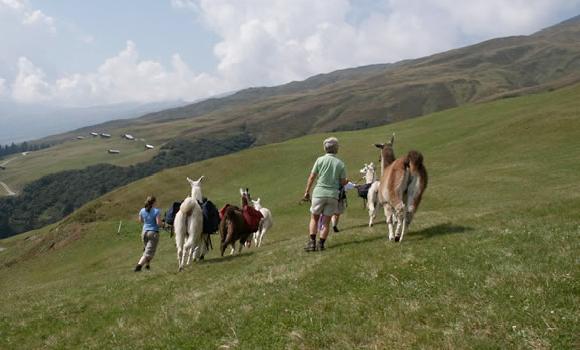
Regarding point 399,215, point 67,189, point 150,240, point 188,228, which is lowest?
point 67,189

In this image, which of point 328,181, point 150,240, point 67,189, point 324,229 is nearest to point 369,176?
point 324,229

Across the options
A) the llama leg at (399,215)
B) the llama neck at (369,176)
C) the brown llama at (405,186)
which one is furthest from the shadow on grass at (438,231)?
the llama neck at (369,176)

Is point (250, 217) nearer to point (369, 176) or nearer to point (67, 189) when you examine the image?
point (369, 176)

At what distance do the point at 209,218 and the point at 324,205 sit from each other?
5.28 metres

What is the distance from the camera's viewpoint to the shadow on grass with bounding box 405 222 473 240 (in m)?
14.8

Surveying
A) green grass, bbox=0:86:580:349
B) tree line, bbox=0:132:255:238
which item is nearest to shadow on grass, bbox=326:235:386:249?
green grass, bbox=0:86:580:349

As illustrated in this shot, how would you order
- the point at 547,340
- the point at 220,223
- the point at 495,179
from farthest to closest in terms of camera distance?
the point at 495,179, the point at 220,223, the point at 547,340

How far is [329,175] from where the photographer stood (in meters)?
15.0

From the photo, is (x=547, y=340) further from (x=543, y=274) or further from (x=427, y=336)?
(x=543, y=274)

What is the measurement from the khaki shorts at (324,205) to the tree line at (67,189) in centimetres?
13345

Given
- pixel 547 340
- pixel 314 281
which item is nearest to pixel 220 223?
pixel 314 281

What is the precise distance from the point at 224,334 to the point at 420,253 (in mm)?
5425

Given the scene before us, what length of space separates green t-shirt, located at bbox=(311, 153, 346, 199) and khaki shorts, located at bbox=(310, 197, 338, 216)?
0.13 meters

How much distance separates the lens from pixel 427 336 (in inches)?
274
